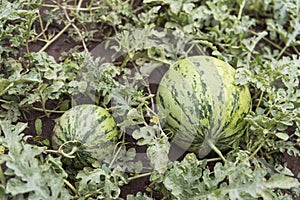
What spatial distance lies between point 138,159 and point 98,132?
0.33m

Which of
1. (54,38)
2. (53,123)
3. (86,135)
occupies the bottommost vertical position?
(53,123)

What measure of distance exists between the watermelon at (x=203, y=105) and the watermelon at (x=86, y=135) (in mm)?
307

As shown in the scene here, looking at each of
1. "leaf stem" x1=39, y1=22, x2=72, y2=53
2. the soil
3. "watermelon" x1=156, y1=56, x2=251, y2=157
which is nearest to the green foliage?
"watermelon" x1=156, y1=56, x2=251, y2=157

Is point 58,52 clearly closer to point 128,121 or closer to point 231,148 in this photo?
point 128,121

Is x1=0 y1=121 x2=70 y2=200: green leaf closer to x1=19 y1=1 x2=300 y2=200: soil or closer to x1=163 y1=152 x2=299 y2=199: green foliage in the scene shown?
x1=163 y1=152 x2=299 y2=199: green foliage

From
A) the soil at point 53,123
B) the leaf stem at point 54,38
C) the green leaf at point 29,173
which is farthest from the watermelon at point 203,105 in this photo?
the leaf stem at point 54,38

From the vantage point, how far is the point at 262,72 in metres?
2.80

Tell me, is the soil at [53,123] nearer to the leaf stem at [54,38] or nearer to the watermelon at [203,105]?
the leaf stem at [54,38]

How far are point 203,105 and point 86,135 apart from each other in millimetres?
581

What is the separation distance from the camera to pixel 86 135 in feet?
7.99

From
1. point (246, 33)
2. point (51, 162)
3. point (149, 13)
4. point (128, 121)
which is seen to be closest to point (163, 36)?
point (149, 13)

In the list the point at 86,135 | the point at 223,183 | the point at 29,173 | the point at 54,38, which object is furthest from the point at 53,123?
the point at 223,183

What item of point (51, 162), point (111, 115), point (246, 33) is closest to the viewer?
point (51, 162)

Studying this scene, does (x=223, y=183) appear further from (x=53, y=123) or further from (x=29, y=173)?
(x=53, y=123)
